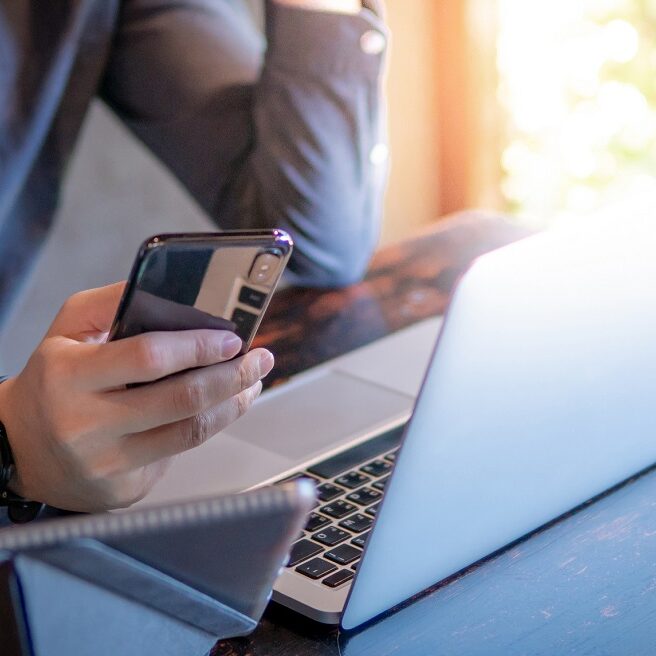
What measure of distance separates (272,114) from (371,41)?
151mm

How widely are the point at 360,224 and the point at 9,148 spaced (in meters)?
0.44

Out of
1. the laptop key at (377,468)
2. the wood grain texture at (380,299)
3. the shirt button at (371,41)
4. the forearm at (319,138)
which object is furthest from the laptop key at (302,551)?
the shirt button at (371,41)

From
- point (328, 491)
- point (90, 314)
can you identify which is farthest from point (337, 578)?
point (90, 314)

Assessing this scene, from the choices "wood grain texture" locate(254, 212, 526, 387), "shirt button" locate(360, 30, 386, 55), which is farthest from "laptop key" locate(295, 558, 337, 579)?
"shirt button" locate(360, 30, 386, 55)

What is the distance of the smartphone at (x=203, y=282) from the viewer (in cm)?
52

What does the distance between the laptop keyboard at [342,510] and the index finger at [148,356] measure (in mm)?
135

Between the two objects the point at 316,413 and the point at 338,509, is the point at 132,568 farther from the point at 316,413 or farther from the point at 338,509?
the point at 316,413

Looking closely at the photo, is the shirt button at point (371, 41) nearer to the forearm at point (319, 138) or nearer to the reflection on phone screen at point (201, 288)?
the forearm at point (319, 138)

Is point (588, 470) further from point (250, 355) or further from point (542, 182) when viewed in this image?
point (542, 182)

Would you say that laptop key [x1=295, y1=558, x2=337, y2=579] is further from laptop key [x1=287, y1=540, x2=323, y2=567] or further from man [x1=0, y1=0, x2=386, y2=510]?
man [x1=0, y1=0, x2=386, y2=510]

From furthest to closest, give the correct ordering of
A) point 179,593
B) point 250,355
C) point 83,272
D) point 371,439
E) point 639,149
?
point 639,149 → point 83,272 → point 371,439 → point 250,355 → point 179,593

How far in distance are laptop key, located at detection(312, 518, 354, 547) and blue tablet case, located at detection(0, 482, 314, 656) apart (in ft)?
0.55

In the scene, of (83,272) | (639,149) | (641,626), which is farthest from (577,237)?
(639,149)

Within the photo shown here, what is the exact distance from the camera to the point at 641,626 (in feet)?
1.71
